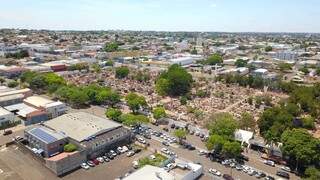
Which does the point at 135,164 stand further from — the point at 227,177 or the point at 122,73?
the point at 122,73

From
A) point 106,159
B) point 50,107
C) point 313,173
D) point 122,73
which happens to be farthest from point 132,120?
point 122,73

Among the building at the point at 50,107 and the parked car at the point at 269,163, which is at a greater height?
the building at the point at 50,107

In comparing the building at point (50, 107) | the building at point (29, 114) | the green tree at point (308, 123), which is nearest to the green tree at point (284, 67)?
the green tree at point (308, 123)

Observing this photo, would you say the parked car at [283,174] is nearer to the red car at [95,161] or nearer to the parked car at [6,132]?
the red car at [95,161]

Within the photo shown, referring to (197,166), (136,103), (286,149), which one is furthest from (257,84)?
(197,166)

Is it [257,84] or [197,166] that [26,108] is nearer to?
[197,166]

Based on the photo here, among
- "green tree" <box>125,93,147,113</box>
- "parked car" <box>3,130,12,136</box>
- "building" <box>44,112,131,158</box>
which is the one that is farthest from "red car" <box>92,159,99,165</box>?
"parked car" <box>3,130,12,136</box>

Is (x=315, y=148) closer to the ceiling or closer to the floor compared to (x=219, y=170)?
closer to the ceiling
